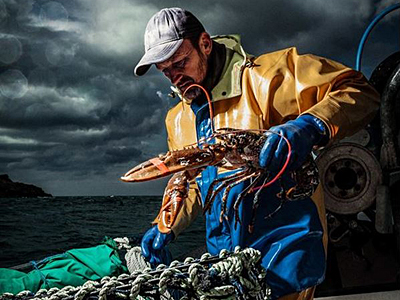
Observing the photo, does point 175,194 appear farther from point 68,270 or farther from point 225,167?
point 68,270

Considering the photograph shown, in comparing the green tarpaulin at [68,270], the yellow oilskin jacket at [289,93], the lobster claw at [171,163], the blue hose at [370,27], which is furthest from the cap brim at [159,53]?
the blue hose at [370,27]

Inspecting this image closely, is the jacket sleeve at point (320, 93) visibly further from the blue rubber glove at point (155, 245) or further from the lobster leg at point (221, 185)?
the blue rubber glove at point (155, 245)

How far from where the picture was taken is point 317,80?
5.54 feet

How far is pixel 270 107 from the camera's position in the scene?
1770 mm

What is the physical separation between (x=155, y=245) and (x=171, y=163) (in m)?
0.80

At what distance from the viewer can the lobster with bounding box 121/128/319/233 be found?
4.52 ft

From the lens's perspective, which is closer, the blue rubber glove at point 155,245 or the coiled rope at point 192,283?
the coiled rope at point 192,283

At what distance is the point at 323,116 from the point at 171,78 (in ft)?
2.00

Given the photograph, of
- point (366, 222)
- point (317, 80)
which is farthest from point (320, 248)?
point (366, 222)

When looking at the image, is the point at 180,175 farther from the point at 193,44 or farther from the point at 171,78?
the point at 193,44

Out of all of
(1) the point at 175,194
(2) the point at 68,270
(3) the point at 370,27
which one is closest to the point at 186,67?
(1) the point at 175,194

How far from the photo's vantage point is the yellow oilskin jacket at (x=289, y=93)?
165cm

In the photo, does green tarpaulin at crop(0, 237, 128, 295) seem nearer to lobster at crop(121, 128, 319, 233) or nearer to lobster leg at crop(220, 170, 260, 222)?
lobster at crop(121, 128, 319, 233)

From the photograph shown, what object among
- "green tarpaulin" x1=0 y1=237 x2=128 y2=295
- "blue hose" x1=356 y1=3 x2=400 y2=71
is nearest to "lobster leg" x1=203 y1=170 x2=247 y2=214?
"green tarpaulin" x1=0 y1=237 x2=128 y2=295
